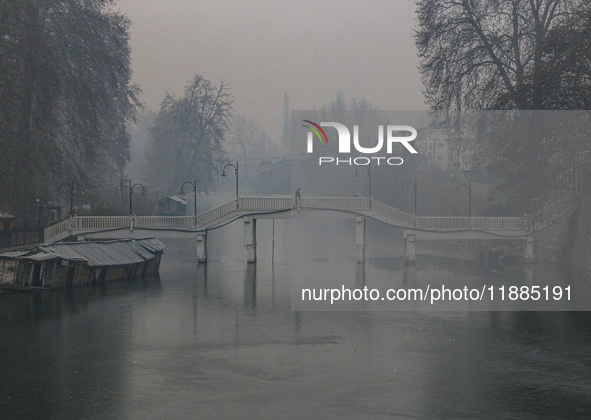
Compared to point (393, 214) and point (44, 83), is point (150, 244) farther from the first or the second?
point (393, 214)

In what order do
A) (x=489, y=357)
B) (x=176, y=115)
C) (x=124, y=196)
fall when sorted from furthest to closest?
(x=176, y=115) → (x=124, y=196) → (x=489, y=357)

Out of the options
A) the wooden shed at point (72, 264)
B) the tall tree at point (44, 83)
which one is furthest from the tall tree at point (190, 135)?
the wooden shed at point (72, 264)

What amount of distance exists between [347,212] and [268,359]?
103ft

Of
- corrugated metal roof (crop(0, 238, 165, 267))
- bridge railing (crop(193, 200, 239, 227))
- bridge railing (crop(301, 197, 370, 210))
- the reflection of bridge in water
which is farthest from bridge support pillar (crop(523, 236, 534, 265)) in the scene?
corrugated metal roof (crop(0, 238, 165, 267))

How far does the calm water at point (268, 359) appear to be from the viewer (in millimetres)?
22000

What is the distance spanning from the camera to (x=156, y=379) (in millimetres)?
25031

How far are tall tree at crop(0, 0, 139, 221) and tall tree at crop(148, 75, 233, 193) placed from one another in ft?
113

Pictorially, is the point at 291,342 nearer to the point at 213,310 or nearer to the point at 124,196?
the point at 213,310

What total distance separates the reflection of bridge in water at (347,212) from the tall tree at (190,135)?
4869cm

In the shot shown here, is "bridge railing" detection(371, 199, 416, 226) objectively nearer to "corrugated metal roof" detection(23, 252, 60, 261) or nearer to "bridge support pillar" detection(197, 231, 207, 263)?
"bridge support pillar" detection(197, 231, 207, 263)

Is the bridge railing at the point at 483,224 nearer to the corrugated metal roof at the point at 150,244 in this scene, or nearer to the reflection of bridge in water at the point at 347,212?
the reflection of bridge in water at the point at 347,212

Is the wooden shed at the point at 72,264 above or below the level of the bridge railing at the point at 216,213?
below

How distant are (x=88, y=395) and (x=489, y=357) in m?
13.8

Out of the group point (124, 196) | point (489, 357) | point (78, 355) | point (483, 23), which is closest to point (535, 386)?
point (489, 357)
